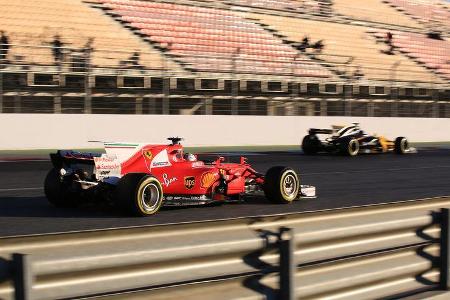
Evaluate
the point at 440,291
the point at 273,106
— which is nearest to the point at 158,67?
the point at 273,106

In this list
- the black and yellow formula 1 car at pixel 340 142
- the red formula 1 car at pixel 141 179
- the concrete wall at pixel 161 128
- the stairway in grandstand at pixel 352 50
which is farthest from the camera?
the stairway in grandstand at pixel 352 50

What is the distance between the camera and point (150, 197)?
277 inches

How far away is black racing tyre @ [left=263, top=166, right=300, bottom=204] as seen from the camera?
327 inches

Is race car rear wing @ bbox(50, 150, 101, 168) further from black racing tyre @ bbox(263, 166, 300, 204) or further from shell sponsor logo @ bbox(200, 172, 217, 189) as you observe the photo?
black racing tyre @ bbox(263, 166, 300, 204)

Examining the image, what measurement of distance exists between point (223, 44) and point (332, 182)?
1717cm

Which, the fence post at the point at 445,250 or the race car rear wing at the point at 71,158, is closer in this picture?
the fence post at the point at 445,250

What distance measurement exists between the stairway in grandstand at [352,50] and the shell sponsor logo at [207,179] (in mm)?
21538

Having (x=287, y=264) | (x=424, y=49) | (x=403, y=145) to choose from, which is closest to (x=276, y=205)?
(x=287, y=264)

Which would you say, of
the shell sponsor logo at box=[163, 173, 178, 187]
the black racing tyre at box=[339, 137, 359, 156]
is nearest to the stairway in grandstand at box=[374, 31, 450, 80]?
the black racing tyre at box=[339, 137, 359, 156]

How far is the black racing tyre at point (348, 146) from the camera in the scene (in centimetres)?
1803

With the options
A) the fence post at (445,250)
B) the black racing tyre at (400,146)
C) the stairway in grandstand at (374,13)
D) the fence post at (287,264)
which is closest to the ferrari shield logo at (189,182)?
the fence post at (445,250)

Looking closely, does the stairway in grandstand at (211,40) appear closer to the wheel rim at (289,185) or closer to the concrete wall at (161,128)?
the concrete wall at (161,128)

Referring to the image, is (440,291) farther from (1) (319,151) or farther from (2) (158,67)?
(2) (158,67)

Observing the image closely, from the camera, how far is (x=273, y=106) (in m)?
23.5
